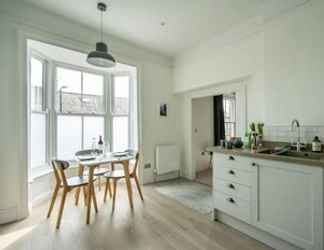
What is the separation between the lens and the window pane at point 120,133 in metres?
3.84

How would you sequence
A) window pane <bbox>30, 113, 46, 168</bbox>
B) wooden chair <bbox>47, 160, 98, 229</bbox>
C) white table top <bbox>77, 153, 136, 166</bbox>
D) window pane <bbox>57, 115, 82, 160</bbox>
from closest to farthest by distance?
wooden chair <bbox>47, 160, 98, 229</bbox>, white table top <bbox>77, 153, 136, 166</bbox>, window pane <bbox>30, 113, 46, 168</bbox>, window pane <bbox>57, 115, 82, 160</bbox>

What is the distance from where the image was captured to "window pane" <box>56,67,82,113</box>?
3199mm

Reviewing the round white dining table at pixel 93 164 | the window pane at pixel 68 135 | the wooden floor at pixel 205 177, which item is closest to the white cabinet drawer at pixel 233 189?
the round white dining table at pixel 93 164

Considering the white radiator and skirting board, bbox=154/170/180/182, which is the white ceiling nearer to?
the white radiator

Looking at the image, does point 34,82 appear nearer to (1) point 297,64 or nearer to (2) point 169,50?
(2) point 169,50

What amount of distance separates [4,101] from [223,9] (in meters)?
3.21

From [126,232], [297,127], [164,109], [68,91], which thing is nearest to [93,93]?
[68,91]

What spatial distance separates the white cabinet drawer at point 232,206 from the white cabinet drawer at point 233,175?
0.21 meters

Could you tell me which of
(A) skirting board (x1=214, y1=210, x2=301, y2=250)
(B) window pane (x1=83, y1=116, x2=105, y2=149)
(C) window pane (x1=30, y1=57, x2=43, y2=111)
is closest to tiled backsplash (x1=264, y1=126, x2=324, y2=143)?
(A) skirting board (x1=214, y1=210, x2=301, y2=250)

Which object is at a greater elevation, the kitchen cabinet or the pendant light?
the pendant light

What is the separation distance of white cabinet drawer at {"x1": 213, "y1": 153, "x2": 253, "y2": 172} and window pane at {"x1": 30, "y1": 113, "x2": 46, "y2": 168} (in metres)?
2.87

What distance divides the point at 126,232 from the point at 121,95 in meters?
2.80

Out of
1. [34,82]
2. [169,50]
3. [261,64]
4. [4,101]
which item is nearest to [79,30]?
[34,82]

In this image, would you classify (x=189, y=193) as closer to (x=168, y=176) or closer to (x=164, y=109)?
(x=168, y=176)
